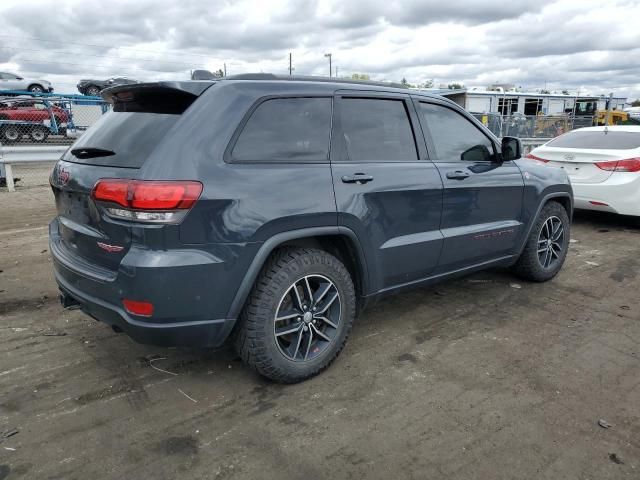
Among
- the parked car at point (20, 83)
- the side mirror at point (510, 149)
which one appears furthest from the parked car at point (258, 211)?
the parked car at point (20, 83)

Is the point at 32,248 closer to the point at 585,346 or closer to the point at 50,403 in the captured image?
the point at 50,403

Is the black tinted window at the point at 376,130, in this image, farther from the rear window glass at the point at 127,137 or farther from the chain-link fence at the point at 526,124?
the chain-link fence at the point at 526,124

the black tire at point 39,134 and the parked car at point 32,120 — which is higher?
the parked car at point 32,120

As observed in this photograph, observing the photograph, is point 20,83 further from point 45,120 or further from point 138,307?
point 138,307

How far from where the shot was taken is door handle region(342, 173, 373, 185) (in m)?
3.15

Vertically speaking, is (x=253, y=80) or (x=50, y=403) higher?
(x=253, y=80)

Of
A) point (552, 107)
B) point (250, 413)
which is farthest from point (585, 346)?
point (552, 107)

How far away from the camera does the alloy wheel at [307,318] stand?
304 cm

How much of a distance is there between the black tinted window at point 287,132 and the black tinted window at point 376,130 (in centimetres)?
18

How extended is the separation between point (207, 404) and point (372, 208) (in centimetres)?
153

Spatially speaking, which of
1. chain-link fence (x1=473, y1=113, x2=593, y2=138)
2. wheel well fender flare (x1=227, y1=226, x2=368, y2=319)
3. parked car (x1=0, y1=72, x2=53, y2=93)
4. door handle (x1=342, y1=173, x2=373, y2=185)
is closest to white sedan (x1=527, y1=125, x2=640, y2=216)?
door handle (x1=342, y1=173, x2=373, y2=185)

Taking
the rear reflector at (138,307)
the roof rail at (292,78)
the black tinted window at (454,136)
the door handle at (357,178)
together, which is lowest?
the rear reflector at (138,307)

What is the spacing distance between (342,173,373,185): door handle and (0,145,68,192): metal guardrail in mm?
8479

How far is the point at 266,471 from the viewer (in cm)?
239
